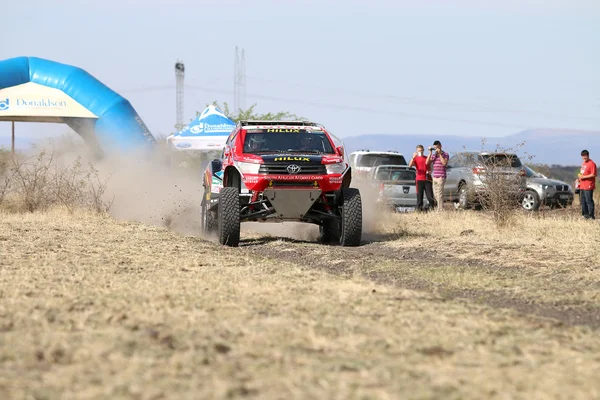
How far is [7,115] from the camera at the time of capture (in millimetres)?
27641

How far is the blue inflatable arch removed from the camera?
1083 inches

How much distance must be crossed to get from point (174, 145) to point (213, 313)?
79.0ft

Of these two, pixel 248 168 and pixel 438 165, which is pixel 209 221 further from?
pixel 438 165

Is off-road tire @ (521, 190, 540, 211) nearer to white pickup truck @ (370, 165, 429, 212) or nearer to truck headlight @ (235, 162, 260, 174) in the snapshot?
white pickup truck @ (370, 165, 429, 212)

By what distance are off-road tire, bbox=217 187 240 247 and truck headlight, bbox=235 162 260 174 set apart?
32 centimetres

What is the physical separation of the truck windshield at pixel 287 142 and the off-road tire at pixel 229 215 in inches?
35.9

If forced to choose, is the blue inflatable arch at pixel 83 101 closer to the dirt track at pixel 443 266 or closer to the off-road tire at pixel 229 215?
the dirt track at pixel 443 266

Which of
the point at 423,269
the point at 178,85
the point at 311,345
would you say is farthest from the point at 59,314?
the point at 178,85

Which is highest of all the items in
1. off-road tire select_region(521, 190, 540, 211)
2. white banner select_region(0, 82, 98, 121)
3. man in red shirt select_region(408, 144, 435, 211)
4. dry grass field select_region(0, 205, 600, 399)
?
white banner select_region(0, 82, 98, 121)

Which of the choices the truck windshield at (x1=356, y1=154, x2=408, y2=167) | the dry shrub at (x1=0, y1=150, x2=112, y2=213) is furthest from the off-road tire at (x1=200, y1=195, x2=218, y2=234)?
the truck windshield at (x1=356, y1=154, x2=408, y2=167)

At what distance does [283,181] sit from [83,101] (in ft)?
45.6

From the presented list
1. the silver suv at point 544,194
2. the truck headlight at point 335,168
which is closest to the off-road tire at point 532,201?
the silver suv at point 544,194

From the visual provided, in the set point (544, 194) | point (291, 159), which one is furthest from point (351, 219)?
point (544, 194)

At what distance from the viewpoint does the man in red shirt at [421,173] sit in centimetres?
2478
